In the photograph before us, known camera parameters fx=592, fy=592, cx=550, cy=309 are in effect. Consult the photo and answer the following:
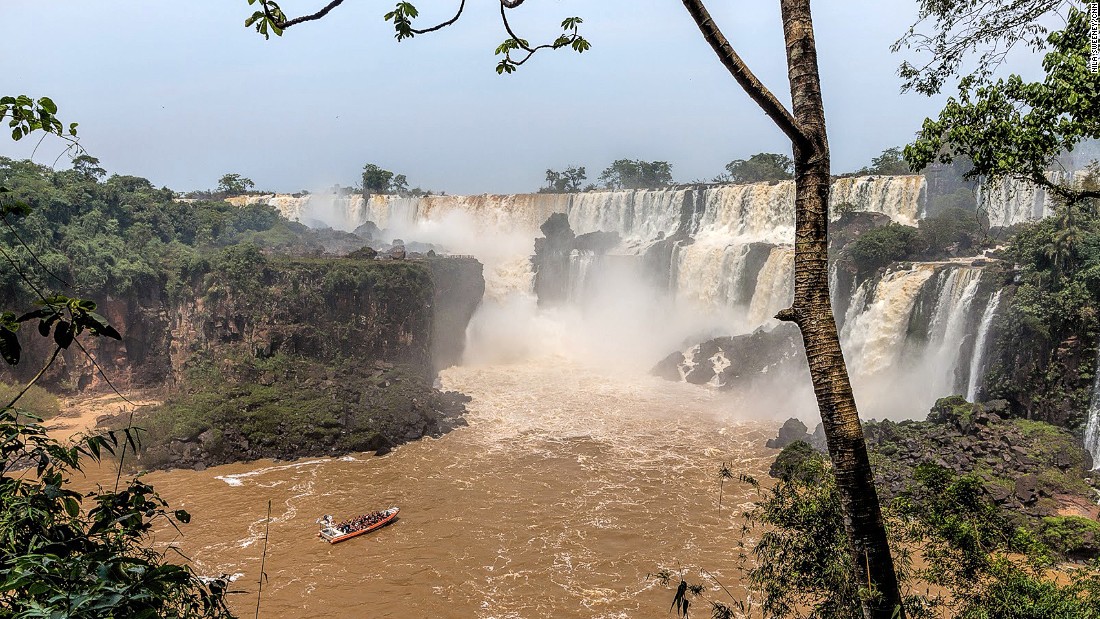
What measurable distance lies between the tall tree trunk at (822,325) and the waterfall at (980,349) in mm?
18508

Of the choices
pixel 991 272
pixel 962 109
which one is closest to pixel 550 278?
pixel 991 272

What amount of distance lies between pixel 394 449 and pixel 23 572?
19.5 meters

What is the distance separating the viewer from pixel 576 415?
24734 mm

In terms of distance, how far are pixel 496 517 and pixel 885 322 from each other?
53.9 feet

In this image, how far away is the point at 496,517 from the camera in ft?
51.4

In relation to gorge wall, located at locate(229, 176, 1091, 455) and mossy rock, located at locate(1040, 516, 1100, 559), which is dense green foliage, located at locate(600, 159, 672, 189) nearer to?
gorge wall, located at locate(229, 176, 1091, 455)

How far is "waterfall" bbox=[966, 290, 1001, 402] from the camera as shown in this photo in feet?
60.1

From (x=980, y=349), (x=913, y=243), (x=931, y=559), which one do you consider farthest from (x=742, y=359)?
(x=931, y=559)

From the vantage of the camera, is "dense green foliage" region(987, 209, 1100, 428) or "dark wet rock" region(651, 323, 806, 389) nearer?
"dense green foliage" region(987, 209, 1100, 428)

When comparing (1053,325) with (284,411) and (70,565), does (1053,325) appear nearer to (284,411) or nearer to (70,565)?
(70,565)

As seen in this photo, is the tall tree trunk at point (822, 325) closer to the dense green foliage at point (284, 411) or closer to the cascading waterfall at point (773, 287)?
the dense green foliage at point (284, 411)

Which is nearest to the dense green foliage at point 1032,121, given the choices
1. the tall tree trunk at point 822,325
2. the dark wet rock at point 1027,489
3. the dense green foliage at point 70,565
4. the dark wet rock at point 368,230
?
the tall tree trunk at point 822,325

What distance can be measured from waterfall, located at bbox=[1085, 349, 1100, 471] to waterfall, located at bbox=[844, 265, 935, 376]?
649 centimetres

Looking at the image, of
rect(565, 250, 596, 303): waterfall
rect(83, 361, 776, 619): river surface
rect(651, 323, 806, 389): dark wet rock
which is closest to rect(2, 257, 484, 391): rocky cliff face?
rect(83, 361, 776, 619): river surface
